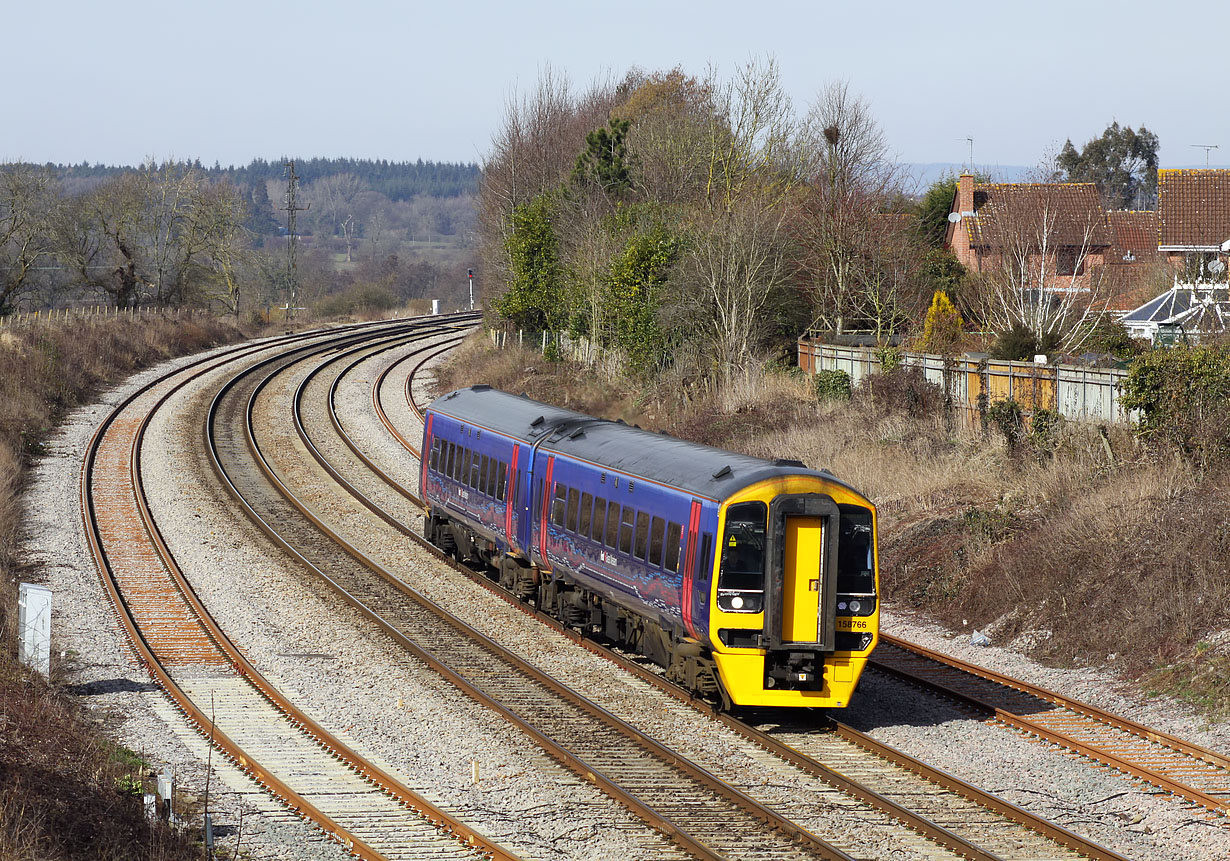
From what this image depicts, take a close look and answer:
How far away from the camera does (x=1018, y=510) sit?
21156 millimetres

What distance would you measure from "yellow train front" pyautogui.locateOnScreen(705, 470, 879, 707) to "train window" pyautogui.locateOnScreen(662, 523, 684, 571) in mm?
1002

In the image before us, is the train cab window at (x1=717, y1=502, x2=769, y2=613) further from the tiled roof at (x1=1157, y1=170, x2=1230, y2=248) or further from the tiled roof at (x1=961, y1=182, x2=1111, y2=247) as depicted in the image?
the tiled roof at (x1=1157, y1=170, x2=1230, y2=248)

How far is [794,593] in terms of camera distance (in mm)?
14156

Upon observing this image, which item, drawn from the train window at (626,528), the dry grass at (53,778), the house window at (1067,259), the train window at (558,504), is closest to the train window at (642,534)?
the train window at (626,528)

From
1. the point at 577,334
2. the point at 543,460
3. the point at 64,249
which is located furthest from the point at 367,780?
the point at 64,249

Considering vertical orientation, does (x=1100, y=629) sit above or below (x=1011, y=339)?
below

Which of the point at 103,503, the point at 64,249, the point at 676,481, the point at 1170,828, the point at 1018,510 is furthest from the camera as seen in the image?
the point at 64,249

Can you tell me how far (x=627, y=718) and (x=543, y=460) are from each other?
555cm

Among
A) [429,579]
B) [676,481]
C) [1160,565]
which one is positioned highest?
[676,481]

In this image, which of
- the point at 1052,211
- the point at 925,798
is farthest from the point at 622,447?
the point at 1052,211

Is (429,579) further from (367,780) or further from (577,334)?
(577,334)

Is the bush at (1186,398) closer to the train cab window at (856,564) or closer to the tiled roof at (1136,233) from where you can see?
the train cab window at (856,564)

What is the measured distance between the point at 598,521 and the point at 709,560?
3.34 meters

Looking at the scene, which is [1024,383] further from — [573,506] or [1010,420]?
[573,506]
